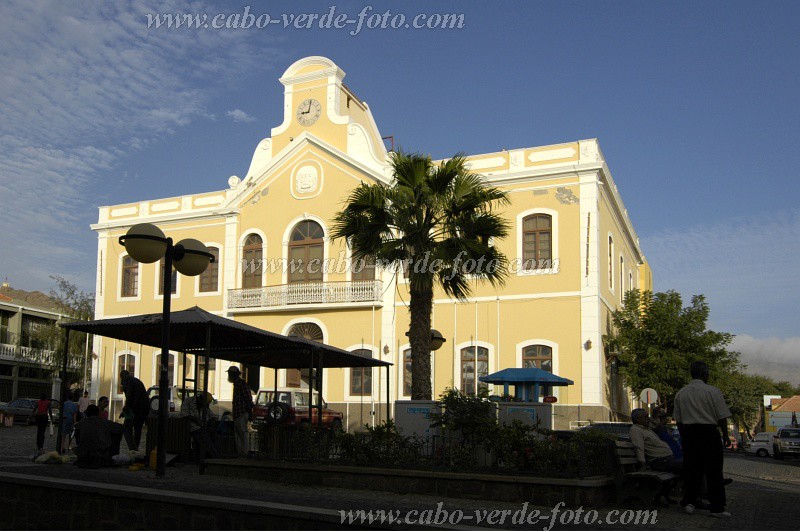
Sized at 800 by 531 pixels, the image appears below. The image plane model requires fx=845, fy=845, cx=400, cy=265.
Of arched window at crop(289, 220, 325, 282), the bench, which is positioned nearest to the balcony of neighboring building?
arched window at crop(289, 220, 325, 282)

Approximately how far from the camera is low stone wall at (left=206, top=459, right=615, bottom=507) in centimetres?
1027

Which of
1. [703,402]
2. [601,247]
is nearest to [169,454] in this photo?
[703,402]

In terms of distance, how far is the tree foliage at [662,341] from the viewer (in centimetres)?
2836

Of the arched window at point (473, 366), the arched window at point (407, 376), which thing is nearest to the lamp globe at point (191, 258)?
the arched window at point (473, 366)

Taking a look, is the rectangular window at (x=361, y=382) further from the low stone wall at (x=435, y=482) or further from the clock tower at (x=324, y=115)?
the low stone wall at (x=435, y=482)

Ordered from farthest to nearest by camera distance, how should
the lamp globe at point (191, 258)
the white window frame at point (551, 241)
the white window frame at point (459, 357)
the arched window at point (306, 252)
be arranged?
the arched window at point (306, 252) < the white window frame at point (459, 357) < the white window frame at point (551, 241) < the lamp globe at point (191, 258)

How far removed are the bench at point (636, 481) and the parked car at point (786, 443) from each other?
29.1 metres

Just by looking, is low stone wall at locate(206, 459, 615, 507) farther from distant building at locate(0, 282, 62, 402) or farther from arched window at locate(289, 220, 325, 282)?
distant building at locate(0, 282, 62, 402)

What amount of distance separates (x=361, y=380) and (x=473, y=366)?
4.01m

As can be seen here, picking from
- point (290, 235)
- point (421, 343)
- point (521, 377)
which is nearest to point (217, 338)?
point (421, 343)

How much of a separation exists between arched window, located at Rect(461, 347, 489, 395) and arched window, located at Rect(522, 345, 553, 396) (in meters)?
1.33

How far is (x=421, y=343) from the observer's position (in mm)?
16844

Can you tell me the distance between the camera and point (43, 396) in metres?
20.9

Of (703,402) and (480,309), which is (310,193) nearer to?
(480,309)
